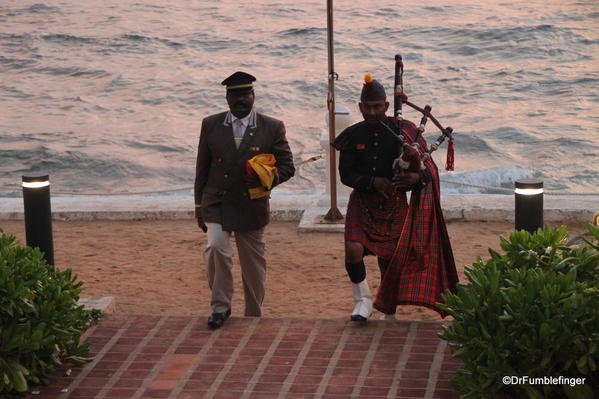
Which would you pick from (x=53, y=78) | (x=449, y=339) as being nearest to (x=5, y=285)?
(x=449, y=339)

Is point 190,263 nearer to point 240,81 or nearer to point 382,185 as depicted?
point 240,81

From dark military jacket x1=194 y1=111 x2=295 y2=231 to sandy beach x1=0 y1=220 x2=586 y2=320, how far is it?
1317mm

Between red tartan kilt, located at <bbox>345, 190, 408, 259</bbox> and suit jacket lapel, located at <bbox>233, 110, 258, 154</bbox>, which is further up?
suit jacket lapel, located at <bbox>233, 110, 258, 154</bbox>

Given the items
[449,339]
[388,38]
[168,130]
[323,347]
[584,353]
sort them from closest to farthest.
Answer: [584,353] < [449,339] < [323,347] < [168,130] < [388,38]

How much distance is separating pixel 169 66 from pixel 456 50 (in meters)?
7.15

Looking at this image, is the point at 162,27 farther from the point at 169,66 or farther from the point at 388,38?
the point at 388,38

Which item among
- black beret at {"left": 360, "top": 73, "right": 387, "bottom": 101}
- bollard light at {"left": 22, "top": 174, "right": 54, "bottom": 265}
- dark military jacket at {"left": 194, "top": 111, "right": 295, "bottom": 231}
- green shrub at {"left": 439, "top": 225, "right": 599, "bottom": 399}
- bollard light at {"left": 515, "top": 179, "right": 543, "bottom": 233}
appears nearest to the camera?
green shrub at {"left": 439, "top": 225, "right": 599, "bottom": 399}

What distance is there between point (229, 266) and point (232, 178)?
0.56m

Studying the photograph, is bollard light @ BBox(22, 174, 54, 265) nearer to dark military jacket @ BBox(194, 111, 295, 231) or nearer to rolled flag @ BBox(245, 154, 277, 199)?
dark military jacket @ BBox(194, 111, 295, 231)

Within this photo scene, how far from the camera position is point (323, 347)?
6273 millimetres

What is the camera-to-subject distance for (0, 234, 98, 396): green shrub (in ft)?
18.1

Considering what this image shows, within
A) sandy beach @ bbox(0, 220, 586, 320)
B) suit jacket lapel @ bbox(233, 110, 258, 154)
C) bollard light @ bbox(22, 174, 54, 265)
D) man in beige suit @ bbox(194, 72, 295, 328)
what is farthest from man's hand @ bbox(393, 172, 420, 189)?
bollard light @ bbox(22, 174, 54, 265)

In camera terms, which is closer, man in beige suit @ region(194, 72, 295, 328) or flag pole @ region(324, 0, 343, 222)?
man in beige suit @ region(194, 72, 295, 328)

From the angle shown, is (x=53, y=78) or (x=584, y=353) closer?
(x=584, y=353)
